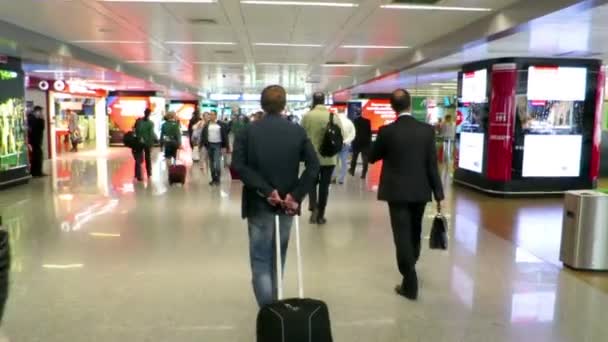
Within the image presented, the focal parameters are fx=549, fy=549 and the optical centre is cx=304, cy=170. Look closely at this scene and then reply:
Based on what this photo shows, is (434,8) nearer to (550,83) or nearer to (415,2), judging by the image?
(415,2)

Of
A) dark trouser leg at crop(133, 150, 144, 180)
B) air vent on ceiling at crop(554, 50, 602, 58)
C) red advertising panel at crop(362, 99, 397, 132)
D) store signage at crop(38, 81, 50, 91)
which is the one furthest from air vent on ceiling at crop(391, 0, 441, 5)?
red advertising panel at crop(362, 99, 397, 132)

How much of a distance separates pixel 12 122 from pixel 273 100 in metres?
9.89

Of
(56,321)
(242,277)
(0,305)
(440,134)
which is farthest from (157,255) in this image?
(440,134)

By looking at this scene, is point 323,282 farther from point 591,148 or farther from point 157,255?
point 591,148

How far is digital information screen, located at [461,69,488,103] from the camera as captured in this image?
35.9 feet

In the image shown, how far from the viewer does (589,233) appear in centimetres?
541

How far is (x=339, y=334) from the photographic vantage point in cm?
375

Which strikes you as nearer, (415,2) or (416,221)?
(416,221)

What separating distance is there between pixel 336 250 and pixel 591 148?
7.06 metres

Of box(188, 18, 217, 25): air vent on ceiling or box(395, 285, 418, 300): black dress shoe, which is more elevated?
box(188, 18, 217, 25): air vent on ceiling

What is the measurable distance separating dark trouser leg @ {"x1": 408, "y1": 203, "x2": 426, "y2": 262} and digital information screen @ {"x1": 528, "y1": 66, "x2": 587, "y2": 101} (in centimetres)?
683

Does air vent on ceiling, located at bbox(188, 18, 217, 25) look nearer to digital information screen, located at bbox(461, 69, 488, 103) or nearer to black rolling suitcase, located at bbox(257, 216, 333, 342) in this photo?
digital information screen, located at bbox(461, 69, 488, 103)

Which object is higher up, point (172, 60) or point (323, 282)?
point (172, 60)

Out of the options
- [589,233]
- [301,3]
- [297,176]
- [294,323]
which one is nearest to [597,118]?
[589,233]
